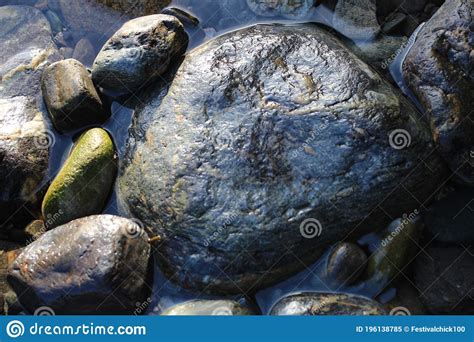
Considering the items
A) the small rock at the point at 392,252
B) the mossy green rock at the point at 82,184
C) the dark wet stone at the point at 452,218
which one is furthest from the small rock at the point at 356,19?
the mossy green rock at the point at 82,184

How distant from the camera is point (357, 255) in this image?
5.12m

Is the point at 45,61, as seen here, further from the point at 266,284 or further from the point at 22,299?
the point at 266,284

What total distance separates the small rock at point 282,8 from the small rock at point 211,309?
3046mm

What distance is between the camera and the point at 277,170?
202 inches

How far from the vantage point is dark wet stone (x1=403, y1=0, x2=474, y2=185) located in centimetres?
524

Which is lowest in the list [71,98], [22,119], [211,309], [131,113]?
[211,309]

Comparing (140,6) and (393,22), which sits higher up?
(393,22)

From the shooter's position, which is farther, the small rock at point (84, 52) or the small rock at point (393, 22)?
the small rock at point (84, 52)

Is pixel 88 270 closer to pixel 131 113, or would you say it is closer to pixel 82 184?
pixel 82 184

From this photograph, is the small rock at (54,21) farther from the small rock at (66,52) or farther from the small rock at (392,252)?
the small rock at (392,252)

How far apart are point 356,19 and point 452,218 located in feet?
7.30

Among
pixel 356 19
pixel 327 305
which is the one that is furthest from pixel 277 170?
pixel 356 19

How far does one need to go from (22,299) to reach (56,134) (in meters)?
1.73

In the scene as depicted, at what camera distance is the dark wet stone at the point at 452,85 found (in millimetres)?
5242
